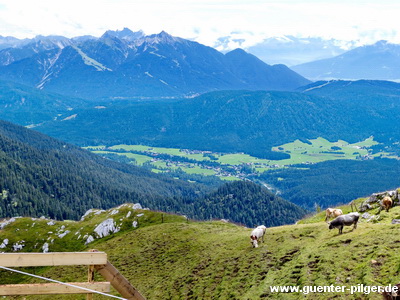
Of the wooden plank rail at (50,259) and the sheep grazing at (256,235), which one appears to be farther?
the sheep grazing at (256,235)

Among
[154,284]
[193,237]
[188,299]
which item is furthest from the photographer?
[193,237]

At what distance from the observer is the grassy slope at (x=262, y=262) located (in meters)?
33.7

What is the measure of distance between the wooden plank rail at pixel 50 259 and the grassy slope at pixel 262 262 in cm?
2149

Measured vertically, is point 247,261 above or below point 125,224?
above

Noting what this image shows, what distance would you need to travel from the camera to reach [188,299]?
144 feet

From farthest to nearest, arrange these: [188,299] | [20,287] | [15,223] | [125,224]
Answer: [15,223], [125,224], [188,299], [20,287]

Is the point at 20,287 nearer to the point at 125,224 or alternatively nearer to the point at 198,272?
the point at 198,272

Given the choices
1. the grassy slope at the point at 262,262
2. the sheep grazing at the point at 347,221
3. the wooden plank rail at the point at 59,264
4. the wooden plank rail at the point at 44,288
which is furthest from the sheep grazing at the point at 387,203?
the wooden plank rail at the point at 44,288

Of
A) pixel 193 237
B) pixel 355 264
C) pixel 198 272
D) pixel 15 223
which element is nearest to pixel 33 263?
pixel 355 264

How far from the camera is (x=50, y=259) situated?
53.8 feet

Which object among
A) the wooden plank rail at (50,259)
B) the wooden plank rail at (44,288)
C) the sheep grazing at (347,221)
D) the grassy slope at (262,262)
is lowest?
the grassy slope at (262,262)

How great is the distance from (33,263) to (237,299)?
1038 inches

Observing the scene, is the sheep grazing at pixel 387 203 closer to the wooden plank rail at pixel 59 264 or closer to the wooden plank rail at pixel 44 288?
the wooden plank rail at pixel 59 264

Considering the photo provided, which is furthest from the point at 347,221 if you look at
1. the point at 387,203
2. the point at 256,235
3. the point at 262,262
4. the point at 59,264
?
the point at 59,264
